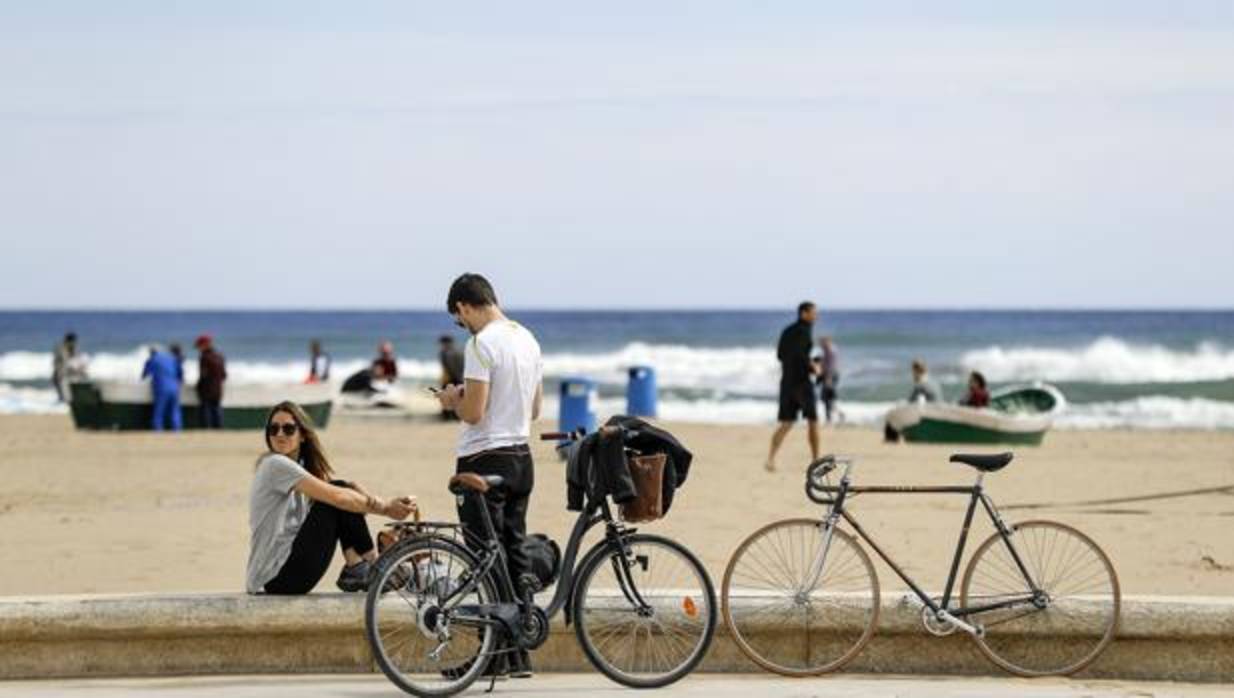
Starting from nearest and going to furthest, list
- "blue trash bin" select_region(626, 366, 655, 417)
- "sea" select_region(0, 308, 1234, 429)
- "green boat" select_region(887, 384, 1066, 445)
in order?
1. "green boat" select_region(887, 384, 1066, 445)
2. "blue trash bin" select_region(626, 366, 655, 417)
3. "sea" select_region(0, 308, 1234, 429)

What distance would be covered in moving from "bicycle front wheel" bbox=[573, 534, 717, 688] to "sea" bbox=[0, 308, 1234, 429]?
24338mm

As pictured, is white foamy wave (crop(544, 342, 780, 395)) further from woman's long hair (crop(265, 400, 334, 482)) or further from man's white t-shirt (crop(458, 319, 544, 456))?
man's white t-shirt (crop(458, 319, 544, 456))

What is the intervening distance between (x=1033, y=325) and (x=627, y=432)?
10912cm

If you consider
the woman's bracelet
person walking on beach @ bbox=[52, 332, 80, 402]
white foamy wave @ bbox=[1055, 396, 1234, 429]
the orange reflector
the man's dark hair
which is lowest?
person walking on beach @ bbox=[52, 332, 80, 402]

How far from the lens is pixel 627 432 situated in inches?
341

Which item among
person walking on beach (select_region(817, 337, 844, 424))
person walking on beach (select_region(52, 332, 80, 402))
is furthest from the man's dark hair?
person walking on beach (select_region(52, 332, 80, 402))

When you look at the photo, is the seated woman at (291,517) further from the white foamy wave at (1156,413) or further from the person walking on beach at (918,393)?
the white foamy wave at (1156,413)

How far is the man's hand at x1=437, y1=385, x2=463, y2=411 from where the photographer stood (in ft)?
28.5

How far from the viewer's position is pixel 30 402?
49688 millimetres

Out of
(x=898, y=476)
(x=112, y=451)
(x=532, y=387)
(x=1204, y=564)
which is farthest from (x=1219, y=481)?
(x=532, y=387)

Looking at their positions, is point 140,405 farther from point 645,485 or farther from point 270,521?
point 645,485

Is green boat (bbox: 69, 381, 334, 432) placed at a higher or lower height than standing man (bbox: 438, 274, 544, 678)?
lower

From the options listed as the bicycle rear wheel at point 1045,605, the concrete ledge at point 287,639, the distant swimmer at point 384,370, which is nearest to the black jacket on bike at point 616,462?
the concrete ledge at point 287,639

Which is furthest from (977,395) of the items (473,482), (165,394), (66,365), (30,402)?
(30,402)
